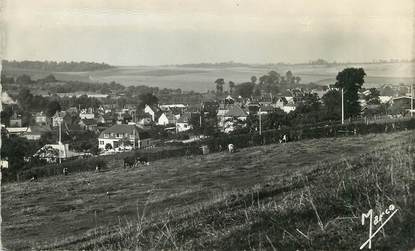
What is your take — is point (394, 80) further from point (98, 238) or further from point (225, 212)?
point (98, 238)

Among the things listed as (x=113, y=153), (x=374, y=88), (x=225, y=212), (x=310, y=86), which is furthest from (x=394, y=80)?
(x=113, y=153)

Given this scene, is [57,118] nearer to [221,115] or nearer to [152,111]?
[152,111]

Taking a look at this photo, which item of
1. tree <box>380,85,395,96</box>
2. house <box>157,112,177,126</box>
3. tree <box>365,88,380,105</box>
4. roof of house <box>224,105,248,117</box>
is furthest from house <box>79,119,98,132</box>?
tree <box>380,85,395,96</box>

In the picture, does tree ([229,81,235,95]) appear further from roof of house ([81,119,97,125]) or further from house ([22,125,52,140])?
house ([22,125,52,140])

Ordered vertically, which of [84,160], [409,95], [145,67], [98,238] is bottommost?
[98,238]

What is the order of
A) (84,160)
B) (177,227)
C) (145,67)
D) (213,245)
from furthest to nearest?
1. (84,160)
2. (145,67)
3. (177,227)
4. (213,245)

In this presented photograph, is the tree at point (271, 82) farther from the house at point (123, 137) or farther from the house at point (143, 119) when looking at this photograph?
the house at point (123, 137)

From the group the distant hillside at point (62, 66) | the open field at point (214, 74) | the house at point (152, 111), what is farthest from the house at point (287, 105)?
the distant hillside at point (62, 66)
